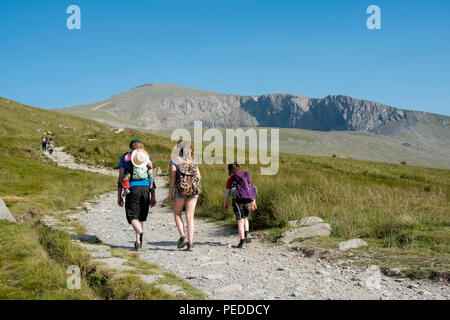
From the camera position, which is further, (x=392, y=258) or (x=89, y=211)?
(x=89, y=211)

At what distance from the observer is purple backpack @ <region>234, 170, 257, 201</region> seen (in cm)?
769

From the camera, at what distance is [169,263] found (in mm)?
6121

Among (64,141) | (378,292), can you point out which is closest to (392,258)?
(378,292)

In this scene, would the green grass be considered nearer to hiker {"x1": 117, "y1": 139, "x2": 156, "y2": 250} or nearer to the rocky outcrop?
hiker {"x1": 117, "y1": 139, "x2": 156, "y2": 250}

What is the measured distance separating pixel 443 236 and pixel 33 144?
132ft

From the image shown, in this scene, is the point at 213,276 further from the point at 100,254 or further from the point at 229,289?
the point at 100,254

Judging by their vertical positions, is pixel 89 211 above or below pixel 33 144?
below

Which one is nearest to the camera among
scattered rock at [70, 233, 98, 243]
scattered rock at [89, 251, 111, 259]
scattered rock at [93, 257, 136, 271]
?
scattered rock at [93, 257, 136, 271]

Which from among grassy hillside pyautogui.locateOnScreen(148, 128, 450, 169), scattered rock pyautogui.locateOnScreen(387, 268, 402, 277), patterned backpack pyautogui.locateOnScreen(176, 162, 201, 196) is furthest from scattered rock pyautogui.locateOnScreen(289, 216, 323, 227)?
grassy hillside pyautogui.locateOnScreen(148, 128, 450, 169)

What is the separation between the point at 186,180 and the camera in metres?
7.00

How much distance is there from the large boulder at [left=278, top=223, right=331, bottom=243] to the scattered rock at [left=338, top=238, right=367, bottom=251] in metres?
0.97

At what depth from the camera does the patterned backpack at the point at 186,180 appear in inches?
275

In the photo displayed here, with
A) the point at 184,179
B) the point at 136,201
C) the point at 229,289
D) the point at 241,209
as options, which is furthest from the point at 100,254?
the point at 241,209
